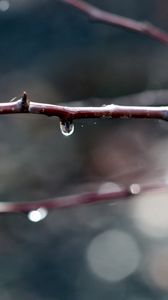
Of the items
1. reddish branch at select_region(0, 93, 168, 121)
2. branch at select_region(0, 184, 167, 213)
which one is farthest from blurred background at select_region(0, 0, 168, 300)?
reddish branch at select_region(0, 93, 168, 121)

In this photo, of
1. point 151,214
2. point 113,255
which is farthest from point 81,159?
point 113,255

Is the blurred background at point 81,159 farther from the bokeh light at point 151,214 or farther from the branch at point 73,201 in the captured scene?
the branch at point 73,201

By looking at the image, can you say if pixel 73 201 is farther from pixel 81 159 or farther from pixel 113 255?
pixel 81 159

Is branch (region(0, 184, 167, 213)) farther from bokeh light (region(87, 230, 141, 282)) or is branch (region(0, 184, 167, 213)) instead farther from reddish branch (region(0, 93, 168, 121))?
bokeh light (region(87, 230, 141, 282))

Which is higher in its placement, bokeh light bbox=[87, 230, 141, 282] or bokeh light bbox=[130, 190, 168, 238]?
bokeh light bbox=[130, 190, 168, 238]

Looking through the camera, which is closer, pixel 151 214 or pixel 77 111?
pixel 77 111

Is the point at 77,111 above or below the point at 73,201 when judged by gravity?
below

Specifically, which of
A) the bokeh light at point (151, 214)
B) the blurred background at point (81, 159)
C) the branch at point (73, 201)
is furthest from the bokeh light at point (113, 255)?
the branch at point (73, 201)

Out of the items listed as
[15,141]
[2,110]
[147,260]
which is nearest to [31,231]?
[147,260]
